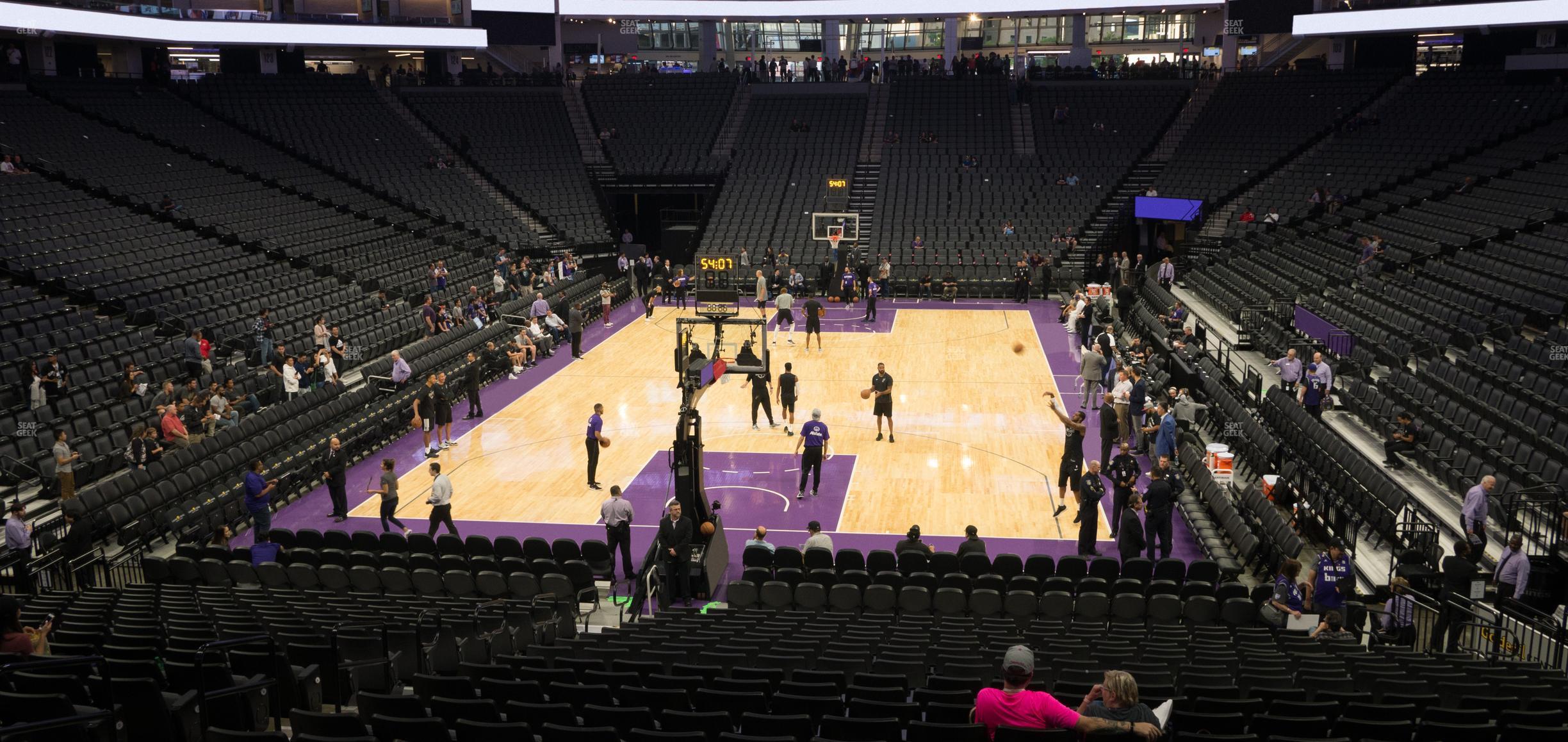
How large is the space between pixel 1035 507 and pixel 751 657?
29.5 feet

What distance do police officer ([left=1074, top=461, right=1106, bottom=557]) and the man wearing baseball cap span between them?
906 centimetres

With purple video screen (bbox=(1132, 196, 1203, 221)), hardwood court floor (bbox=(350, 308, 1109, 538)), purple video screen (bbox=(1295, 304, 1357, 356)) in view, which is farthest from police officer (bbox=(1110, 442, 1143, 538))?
purple video screen (bbox=(1132, 196, 1203, 221))

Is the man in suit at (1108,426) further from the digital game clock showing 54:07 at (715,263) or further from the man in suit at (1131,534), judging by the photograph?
the digital game clock showing 54:07 at (715,263)

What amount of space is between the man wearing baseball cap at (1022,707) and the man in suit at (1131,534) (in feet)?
29.4

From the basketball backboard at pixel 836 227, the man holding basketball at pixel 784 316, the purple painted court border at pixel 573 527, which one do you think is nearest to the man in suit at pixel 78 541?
the purple painted court border at pixel 573 527

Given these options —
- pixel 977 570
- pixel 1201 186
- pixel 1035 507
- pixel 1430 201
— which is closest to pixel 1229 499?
pixel 1035 507

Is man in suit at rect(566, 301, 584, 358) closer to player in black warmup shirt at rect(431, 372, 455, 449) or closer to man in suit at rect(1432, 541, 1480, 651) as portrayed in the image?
player in black warmup shirt at rect(431, 372, 455, 449)

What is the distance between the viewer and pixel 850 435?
2169 cm

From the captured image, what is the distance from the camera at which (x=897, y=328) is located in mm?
32000

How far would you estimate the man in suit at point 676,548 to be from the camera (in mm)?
14117

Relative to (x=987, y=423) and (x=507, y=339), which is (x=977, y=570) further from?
(x=507, y=339)

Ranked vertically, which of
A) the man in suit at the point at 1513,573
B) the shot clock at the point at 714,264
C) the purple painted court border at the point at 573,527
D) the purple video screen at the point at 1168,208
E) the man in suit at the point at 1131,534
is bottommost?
the purple painted court border at the point at 573,527

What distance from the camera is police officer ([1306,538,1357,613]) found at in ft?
39.7

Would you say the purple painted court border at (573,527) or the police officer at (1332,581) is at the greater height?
the police officer at (1332,581)
